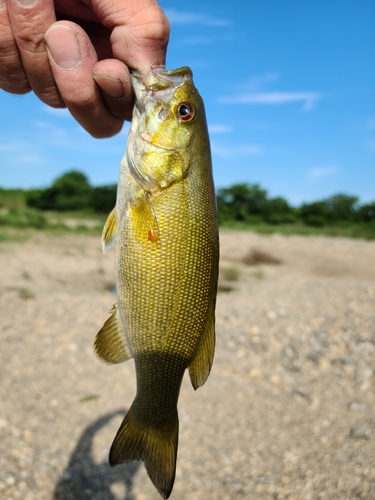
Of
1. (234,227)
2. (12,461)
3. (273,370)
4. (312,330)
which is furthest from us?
(234,227)

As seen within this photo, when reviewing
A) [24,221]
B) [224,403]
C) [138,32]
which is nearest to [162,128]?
[138,32]

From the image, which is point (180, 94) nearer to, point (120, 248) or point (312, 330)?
point (120, 248)

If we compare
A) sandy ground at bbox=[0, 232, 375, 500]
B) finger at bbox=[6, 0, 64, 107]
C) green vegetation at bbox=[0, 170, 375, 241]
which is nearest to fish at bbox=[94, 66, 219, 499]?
finger at bbox=[6, 0, 64, 107]

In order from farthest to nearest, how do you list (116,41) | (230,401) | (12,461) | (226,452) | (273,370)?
(273,370)
(230,401)
(226,452)
(12,461)
(116,41)

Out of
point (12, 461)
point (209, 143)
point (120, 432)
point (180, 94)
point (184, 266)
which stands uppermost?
point (180, 94)

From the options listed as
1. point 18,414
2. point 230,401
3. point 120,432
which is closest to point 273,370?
point 230,401

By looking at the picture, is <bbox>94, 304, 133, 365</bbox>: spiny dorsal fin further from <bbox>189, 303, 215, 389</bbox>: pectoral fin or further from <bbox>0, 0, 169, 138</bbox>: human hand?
<bbox>0, 0, 169, 138</bbox>: human hand

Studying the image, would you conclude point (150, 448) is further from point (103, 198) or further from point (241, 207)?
point (241, 207)

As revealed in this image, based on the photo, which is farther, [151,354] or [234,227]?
[234,227]
